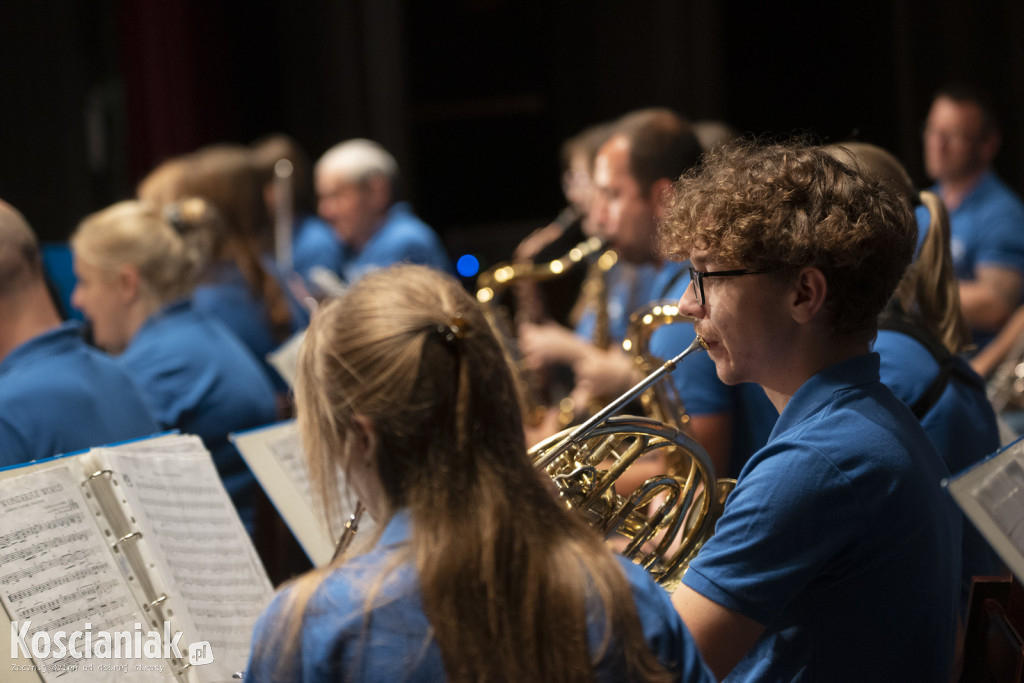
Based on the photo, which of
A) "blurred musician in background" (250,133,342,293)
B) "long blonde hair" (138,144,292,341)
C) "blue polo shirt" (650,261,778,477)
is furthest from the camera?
"blurred musician in background" (250,133,342,293)

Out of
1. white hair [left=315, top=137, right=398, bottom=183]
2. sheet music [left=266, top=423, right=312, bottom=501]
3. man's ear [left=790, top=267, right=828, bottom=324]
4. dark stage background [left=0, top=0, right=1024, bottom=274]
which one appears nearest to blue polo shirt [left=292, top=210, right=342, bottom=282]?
white hair [left=315, top=137, right=398, bottom=183]

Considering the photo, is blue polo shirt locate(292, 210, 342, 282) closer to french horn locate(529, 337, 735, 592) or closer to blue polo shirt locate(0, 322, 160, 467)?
blue polo shirt locate(0, 322, 160, 467)

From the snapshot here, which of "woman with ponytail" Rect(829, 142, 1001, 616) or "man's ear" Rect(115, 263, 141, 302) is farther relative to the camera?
"man's ear" Rect(115, 263, 141, 302)

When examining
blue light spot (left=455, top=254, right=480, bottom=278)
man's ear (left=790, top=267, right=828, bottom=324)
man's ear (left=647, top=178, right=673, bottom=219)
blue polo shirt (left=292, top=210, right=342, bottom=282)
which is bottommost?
blue light spot (left=455, top=254, right=480, bottom=278)

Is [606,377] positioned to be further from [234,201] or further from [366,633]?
[366,633]

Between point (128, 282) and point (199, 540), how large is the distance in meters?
1.22

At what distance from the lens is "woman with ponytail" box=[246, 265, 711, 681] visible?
3.25ft

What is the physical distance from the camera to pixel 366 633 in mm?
982

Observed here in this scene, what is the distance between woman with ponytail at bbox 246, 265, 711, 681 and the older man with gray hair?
3.80 m

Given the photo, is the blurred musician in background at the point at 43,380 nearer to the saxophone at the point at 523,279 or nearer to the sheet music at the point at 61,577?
the sheet music at the point at 61,577

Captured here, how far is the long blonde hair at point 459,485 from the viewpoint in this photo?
1.01 metres

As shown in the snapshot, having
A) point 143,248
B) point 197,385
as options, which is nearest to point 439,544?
point 197,385

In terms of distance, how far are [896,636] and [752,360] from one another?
39 cm

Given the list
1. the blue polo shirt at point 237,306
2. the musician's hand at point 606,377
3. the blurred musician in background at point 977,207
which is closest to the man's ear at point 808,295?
the musician's hand at point 606,377
